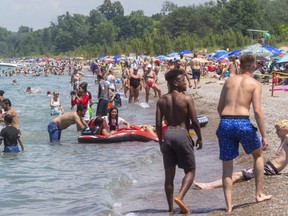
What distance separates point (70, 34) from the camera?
6806 inches

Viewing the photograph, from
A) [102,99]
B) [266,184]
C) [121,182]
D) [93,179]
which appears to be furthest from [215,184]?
[102,99]

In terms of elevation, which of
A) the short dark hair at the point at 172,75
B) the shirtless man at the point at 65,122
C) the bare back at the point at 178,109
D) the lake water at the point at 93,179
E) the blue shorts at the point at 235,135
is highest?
the short dark hair at the point at 172,75

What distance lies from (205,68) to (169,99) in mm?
35251

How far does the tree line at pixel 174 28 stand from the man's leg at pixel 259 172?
5125 centimetres

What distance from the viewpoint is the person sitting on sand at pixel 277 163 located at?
7.62 meters

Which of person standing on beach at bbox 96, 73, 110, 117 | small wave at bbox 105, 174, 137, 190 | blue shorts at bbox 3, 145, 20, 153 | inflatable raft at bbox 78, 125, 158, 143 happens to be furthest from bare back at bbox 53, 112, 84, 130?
small wave at bbox 105, 174, 137, 190

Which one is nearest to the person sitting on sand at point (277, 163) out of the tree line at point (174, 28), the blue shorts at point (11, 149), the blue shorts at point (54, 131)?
the blue shorts at point (11, 149)

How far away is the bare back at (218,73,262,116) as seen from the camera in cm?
618

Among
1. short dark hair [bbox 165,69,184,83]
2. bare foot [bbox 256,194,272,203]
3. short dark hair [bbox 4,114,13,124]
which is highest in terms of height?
short dark hair [bbox 165,69,184,83]

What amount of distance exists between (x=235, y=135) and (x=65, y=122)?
8.85m

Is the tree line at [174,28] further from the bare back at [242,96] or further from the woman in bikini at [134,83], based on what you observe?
the bare back at [242,96]

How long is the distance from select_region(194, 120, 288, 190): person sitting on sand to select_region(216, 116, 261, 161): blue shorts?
1473 mm

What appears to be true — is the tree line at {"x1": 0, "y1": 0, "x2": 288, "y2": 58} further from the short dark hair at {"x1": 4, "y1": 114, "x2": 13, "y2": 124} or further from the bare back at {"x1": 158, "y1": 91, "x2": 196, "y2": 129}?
the bare back at {"x1": 158, "y1": 91, "x2": 196, "y2": 129}

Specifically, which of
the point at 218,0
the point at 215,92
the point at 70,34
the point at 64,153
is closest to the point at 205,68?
the point at 215,92
